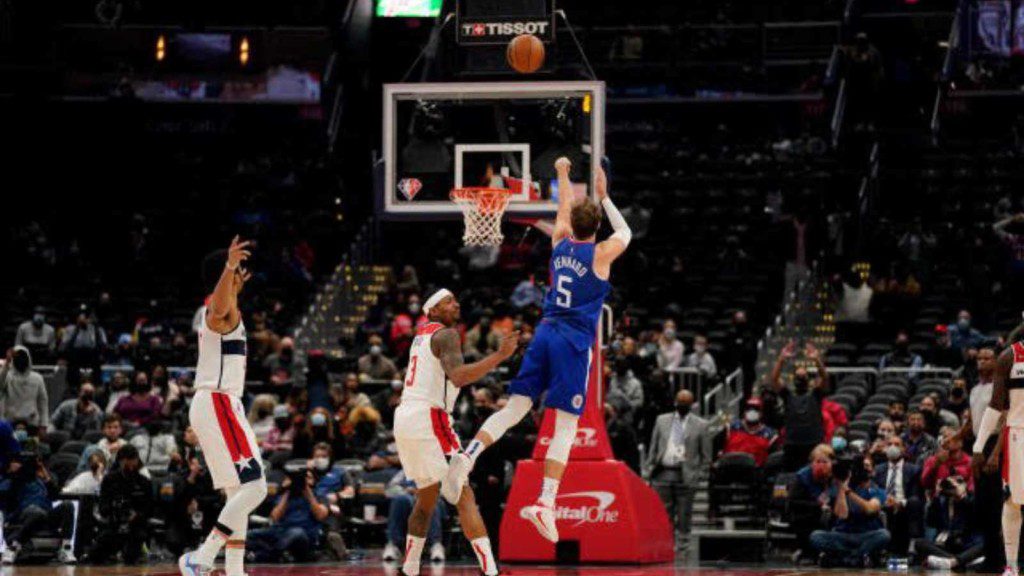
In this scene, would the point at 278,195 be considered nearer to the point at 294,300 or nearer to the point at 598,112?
the point at 294,300

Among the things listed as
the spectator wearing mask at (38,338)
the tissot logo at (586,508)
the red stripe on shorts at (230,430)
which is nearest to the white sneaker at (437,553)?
the tissot logo at (586,508)

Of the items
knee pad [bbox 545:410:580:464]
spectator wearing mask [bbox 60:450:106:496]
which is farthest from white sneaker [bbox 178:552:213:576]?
spectator wearing mask [bbox 60:450:106:496]

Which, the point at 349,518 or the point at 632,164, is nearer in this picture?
the point at 349,518

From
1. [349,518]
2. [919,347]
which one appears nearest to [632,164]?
[919,347]

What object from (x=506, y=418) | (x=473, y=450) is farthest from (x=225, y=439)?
(x=506, y=418)

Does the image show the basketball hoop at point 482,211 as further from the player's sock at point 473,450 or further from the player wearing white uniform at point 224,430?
the player wearing white uniform at point 224,430

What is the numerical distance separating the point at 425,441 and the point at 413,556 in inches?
34.4

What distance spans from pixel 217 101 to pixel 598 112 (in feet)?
74.8

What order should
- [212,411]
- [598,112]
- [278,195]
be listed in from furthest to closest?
1. [278,195]
2. [598,112]
3. [212,411]

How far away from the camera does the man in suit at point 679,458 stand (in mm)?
21000

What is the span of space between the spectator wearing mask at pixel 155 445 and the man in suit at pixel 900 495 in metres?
8.36

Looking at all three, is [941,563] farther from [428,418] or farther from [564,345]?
[428,418]

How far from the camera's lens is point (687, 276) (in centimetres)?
2964


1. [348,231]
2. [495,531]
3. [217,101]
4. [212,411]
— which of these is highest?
[217,101]
